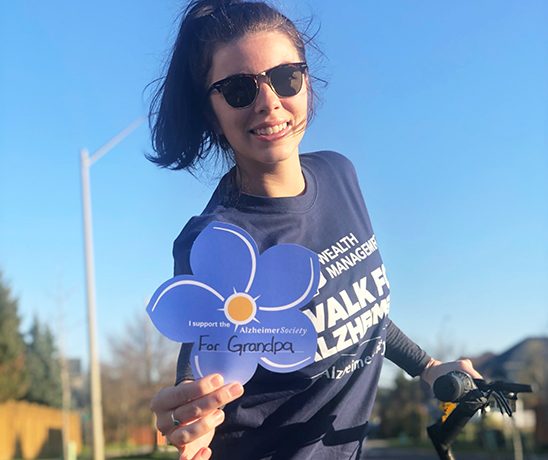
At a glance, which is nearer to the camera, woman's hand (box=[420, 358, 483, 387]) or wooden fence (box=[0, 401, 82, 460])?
woman's hand (box=[420, 358, 483, 387])

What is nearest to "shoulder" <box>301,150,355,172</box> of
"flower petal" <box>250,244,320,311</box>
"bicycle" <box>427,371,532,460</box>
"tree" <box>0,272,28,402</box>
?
"flower petal" <box>250,244,320,311</box>

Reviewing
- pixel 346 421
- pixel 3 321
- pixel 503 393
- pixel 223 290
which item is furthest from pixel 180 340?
pixel 3 321

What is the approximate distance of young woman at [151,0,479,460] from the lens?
46.9 inches

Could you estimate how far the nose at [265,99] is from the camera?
3.92ft

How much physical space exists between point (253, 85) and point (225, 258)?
0.37 metres

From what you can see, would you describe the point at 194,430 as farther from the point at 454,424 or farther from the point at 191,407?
the point at 454,424

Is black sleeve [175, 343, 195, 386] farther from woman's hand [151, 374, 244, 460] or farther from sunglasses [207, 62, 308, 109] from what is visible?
sunglasses [207, 62, 308, 109]

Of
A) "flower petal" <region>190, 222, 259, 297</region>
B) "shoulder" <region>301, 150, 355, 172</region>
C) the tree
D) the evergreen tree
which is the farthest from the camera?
the evergreen tree

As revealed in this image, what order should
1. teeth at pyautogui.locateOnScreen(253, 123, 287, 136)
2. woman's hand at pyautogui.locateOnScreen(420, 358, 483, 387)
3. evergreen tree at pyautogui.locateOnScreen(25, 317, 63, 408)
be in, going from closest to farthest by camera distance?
teeth at pyautogui.locateOnScreen(253, 123, 287, 136) → woman's hand at pyautogui.locateOnScreen(420, 358, 483, 387) → evergreen tree at pyautogui.locateOnScreen(25, 317, 63, 408)

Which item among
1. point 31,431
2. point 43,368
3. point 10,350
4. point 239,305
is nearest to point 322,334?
point 239,305

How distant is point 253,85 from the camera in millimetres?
1197

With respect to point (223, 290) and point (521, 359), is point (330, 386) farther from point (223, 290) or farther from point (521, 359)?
point (521, 359)

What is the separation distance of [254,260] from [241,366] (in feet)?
0.68

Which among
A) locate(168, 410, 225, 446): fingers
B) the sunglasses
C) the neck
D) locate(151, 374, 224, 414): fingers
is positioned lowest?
locate(168, 410, 225, 446): fingers
